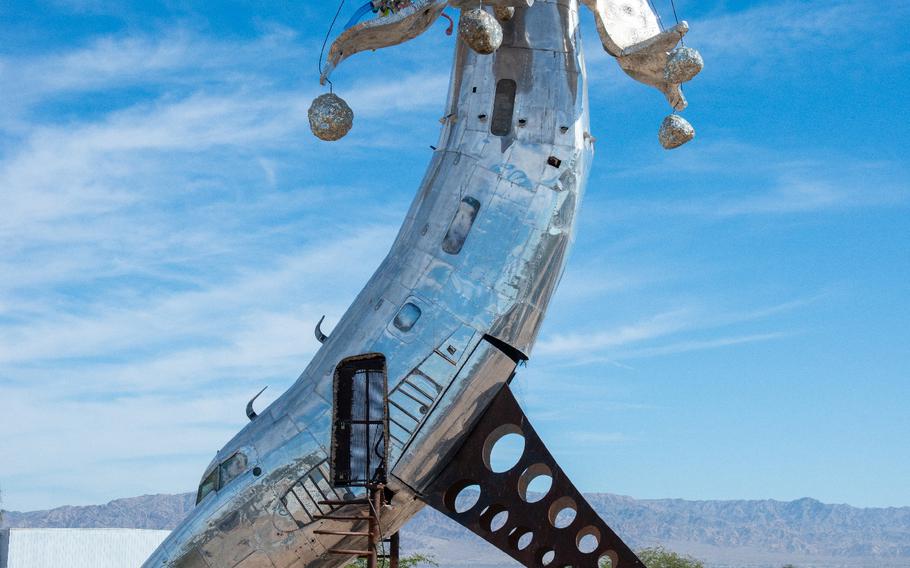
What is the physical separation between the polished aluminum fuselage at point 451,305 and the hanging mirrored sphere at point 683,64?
1.65 m

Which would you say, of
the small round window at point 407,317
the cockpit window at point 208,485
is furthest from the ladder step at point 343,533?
the small round window at point 407,317

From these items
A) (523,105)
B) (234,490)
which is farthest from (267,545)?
(523,105)

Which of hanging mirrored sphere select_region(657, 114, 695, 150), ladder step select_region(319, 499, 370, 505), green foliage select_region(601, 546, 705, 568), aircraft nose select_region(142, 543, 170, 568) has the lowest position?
aircraft nose select_region(142, 543, 170, 568)

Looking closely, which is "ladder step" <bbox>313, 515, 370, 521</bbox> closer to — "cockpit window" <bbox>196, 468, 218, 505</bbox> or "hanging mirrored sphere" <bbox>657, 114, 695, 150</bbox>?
"cockpit window" <bbox>196, 468, 218, 505</bbox>

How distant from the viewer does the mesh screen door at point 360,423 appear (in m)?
20.5

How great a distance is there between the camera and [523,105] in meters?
22.1

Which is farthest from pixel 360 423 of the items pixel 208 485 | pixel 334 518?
pixel 208 485

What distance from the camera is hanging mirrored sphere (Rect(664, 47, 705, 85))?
21.9 metres

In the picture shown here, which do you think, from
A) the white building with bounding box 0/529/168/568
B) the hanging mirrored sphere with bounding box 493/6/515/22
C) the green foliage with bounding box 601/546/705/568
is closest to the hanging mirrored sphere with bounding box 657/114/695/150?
the hanging mirrored sphere with bounding box 493/6/515/22

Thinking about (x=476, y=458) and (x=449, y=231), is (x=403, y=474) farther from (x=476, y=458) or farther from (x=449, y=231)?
(x=449, y=231)

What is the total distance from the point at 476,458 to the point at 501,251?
3609 millimetres

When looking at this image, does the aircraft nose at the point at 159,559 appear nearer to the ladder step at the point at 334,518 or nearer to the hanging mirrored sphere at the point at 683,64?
the ladder step at the point at 334,518

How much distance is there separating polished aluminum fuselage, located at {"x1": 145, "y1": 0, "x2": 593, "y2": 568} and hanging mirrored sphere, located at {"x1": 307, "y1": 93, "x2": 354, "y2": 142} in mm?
1779

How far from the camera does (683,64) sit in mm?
21859
